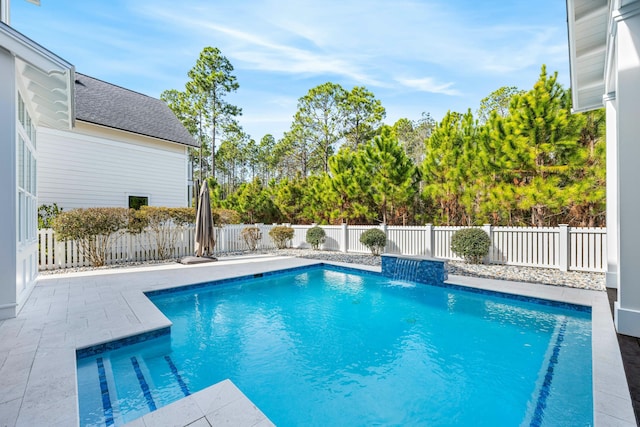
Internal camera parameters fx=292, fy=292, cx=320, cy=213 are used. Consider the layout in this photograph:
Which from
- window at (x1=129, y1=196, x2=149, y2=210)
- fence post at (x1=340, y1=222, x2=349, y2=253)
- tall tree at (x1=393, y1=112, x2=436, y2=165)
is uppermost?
tall tree at (x1=393, y1=112, x2=436, y2=165)

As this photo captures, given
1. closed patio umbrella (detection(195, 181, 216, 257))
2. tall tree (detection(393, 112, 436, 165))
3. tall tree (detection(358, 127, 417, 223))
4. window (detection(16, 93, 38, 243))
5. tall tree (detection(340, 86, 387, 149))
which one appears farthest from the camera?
tall tree (detection(393, 112, 436, 165))

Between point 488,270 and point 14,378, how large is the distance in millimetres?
9138

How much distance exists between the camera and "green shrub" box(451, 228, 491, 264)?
8.72 m

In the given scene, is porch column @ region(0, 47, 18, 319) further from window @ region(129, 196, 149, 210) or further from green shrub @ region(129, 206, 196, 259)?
window @ region(129, 196, 149, 210)

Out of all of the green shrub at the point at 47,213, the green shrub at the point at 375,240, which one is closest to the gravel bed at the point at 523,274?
the green shrub at the point at 375,240

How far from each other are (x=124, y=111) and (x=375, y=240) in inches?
470

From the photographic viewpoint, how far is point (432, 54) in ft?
35.1

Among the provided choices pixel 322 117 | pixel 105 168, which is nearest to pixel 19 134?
pixel 105 168

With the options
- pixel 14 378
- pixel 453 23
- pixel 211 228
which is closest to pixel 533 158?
pixel 453 23

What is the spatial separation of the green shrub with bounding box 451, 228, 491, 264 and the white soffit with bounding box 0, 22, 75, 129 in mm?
10026

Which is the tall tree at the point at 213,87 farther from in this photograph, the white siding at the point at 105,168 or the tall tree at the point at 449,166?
the tall tree at the point at 449,166

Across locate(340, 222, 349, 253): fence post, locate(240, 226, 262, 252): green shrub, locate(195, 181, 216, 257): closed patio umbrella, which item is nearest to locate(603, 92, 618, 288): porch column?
locate(340, 222, 349, 253): fence post

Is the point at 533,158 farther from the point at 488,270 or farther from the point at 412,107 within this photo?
the point at 412,107

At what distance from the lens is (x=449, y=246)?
32.2 ft
